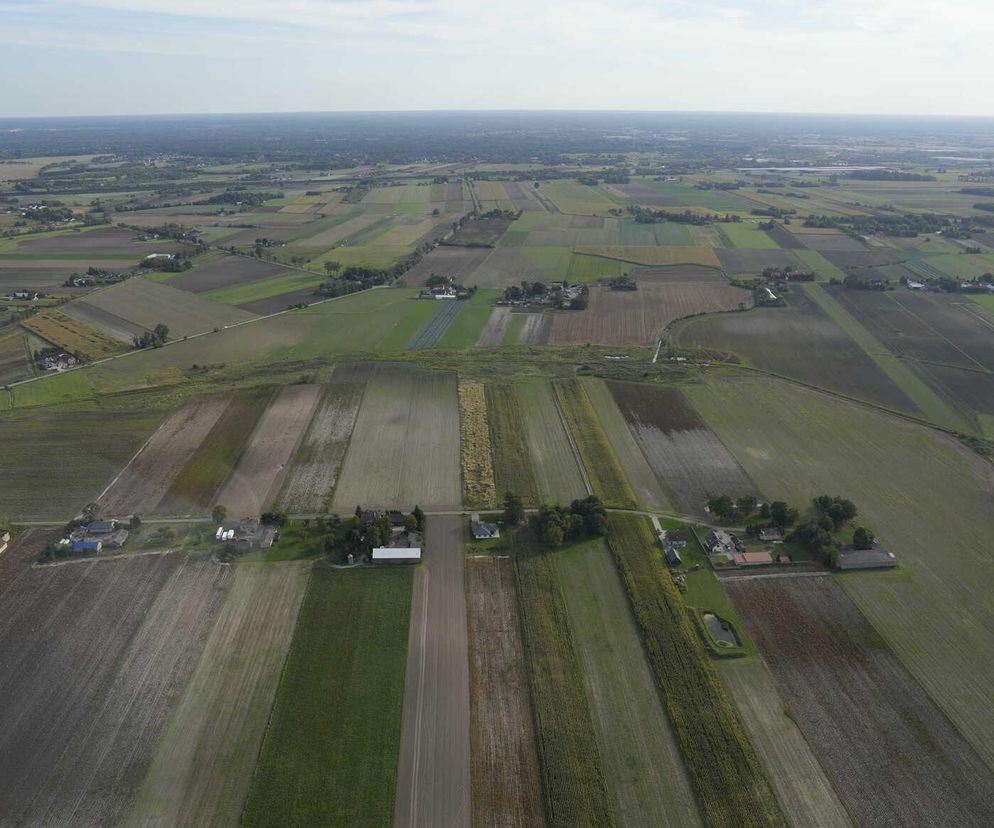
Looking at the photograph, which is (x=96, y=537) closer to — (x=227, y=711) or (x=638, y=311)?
(x=227, y=711)

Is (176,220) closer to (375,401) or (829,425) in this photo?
(375,401)

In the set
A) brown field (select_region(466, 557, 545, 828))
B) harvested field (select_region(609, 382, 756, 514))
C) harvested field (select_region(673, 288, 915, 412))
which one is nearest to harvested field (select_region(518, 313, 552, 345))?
harvested field (select_region(609, 382, 756, 514))

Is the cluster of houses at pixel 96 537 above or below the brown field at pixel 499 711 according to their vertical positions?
above

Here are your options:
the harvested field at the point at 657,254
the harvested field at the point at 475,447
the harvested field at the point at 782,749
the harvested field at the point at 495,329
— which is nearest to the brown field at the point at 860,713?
the harvested field at the point at 782,749

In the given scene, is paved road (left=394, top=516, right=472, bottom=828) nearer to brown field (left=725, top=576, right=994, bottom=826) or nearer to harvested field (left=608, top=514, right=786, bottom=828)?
harvested field (left=608, top=514, right=786, bottom=828)

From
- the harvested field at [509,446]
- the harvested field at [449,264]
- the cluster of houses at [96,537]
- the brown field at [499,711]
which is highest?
the cluster of houses at [96,537]

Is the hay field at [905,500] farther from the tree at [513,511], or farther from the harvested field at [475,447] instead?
the harvested field at [475,447]
